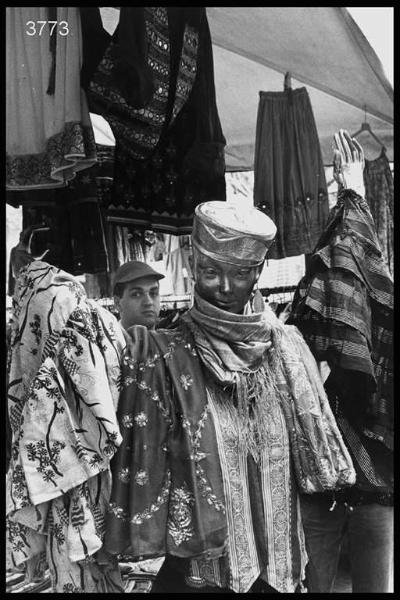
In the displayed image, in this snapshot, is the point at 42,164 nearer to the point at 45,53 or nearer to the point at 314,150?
the point at 45,53

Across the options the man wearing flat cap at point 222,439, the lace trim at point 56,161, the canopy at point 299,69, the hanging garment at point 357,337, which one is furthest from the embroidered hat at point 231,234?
the canopy at point 299,69

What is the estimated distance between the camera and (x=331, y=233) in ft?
9.96

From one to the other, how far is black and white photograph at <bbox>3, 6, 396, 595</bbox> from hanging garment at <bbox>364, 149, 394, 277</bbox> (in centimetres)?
220

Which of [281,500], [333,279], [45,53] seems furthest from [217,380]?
[45,53]

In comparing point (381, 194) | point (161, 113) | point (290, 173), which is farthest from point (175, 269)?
point (161, 113)

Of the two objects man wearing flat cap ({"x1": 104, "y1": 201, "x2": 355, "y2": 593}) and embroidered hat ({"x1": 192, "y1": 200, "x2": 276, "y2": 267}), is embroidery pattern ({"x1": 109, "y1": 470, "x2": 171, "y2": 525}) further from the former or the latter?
embroidered hat ({"x1": 192, "y1": 200, "x2": 276, "y2": 267})

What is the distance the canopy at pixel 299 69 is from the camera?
359 centimetres

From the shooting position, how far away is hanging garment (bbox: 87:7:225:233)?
257 cm

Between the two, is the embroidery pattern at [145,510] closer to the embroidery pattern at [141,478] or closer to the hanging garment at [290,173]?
the embroidery pattern at [141,478]

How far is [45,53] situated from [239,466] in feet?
5.04

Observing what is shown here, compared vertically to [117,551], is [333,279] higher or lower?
higher

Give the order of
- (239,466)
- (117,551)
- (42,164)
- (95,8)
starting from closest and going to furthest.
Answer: (117,551) → (239,466) → (42,164) → (95,8)

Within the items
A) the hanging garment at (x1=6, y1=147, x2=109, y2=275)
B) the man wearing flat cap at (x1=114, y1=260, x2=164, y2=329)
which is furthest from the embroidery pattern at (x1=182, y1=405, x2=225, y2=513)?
the man wearing flat cap at (x1=114, y1=260, x2=164, y2=329)

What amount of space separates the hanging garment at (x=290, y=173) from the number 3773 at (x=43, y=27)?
5.92 ft
